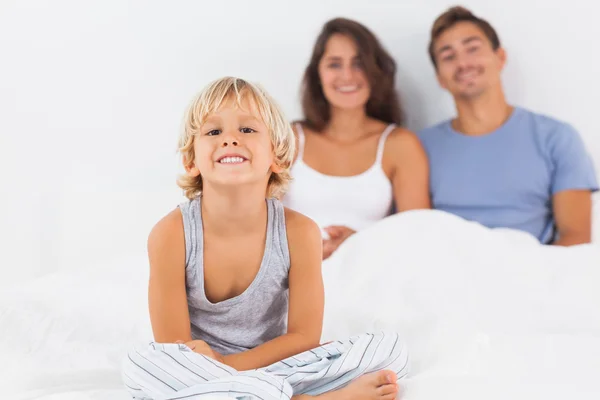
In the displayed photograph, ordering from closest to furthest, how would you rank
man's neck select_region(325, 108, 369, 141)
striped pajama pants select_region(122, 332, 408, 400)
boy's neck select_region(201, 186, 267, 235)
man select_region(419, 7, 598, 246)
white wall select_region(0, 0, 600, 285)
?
striped pajama pants select_region(122, 332, 408, 400) → boy's neck select_region(201, 186, 267, 235) → man select_region(419, 7, 598, 246) → man's neck select_region(325, 108, 369, 141) → white wall select_region(0, 0, 600, 285)

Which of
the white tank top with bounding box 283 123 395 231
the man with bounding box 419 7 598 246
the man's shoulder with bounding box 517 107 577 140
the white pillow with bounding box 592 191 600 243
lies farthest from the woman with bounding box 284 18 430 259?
the white pillow with bounding box 592 191 600 243

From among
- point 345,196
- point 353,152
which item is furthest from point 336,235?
point 353,152

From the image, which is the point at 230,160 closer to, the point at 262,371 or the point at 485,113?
the point at 262,371

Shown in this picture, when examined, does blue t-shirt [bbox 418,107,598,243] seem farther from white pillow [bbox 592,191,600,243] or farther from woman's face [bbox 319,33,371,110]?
woman's face [bbox 319,33,371,110]

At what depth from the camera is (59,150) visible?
89.6 inches

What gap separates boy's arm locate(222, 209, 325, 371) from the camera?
1216 millimetres

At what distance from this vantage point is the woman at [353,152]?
2074 millimetres

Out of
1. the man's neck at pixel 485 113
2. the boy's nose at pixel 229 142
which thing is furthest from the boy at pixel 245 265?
the man's neck at pixel 485 113

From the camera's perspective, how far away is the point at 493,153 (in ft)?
6.94

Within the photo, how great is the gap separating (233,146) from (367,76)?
101cm

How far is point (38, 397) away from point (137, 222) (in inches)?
40.8

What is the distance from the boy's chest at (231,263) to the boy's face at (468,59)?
1.06 meters

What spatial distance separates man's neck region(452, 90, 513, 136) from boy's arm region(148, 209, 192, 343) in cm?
119

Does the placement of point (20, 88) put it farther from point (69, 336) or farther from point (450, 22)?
point (450, 22)
